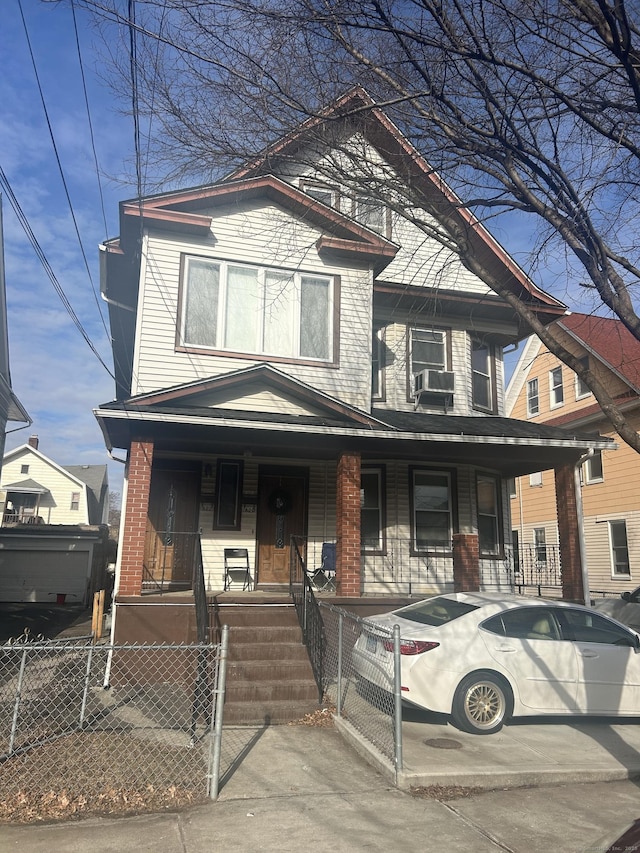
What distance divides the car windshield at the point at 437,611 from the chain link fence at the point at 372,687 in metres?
0.64

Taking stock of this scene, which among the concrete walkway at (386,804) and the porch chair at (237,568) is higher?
the porch chair at (237,568)

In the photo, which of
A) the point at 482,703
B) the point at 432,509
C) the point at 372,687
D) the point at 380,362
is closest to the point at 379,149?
the point at 380,362

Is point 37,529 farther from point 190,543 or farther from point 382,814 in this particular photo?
point 382,814

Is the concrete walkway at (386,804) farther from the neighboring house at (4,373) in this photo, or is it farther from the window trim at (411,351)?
the neighboring house at (4,373)

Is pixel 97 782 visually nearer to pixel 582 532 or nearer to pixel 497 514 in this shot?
pixel 582 532

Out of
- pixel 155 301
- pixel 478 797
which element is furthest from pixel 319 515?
pixel 478 797

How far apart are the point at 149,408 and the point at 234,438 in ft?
5.48

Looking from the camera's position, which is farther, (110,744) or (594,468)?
(594,468)

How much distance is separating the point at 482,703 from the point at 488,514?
7.16 meters

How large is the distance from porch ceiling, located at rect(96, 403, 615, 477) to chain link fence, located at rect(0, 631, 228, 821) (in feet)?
11.8

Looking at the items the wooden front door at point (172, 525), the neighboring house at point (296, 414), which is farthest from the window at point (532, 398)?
the wooden front door at point (172, 525)

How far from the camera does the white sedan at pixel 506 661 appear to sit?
6.82m

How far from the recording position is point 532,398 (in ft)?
85.9

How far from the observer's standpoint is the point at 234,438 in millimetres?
10703
